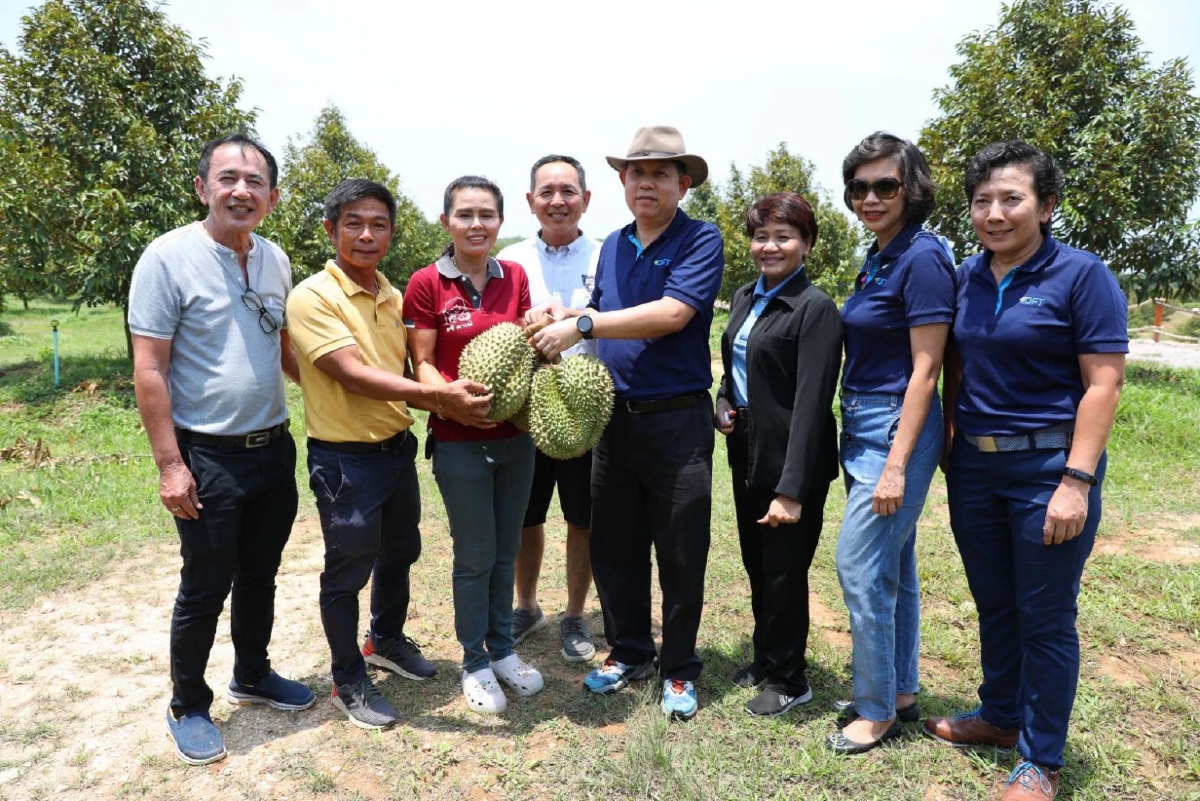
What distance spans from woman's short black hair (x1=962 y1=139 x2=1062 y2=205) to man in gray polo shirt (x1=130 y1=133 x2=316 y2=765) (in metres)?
3.00

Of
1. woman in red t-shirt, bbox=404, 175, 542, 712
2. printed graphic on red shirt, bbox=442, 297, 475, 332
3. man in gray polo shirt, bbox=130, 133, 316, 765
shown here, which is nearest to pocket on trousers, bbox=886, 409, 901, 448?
woman in red t-shirt, bbox=404, 175, 542, 712

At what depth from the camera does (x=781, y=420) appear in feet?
11.1

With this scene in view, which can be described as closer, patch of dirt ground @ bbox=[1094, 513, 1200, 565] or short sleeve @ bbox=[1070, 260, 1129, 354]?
short sleeve @ bbox=[1070, 260, 1129, 354]

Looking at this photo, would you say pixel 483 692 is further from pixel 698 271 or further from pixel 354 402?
pixel 698 271

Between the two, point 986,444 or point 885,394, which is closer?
point 986,444

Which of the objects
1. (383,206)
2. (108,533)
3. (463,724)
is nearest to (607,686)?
(463,724)

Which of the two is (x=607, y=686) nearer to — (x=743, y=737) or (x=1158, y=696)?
(x=743, y=737)

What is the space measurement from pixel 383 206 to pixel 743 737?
115 inches

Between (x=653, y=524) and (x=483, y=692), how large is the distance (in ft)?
3.79

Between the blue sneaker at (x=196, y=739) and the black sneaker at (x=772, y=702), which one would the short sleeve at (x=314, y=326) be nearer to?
the blue sneaker at (x=196, y=739)

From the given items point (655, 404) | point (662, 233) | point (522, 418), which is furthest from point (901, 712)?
point (662, 233)

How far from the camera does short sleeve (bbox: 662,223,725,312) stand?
136 inches

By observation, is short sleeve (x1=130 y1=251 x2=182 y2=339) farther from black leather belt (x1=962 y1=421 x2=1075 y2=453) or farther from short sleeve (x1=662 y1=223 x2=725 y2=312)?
black leather belt (x1=962 y1=421 x2=1075 y2=453)

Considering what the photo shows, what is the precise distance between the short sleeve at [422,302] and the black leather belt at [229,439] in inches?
32.5
